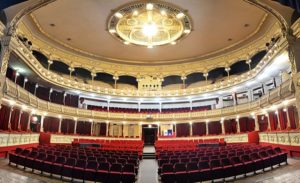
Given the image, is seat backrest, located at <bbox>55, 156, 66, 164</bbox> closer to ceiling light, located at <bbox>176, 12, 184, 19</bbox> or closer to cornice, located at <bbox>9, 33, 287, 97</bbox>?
cornice, located at <bbox>9, 33, 287, 97</bbox>

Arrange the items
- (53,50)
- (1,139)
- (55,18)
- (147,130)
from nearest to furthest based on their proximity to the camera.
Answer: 1. (1,139)
2. (55,18)
3. (53,50)
4. (147,130)

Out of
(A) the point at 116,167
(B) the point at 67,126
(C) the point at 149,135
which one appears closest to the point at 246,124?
(C) the point at 149,135

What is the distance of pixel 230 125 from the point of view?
2294 cm

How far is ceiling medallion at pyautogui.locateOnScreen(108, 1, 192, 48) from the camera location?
1608 cm

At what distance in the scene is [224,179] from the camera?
6.54 m

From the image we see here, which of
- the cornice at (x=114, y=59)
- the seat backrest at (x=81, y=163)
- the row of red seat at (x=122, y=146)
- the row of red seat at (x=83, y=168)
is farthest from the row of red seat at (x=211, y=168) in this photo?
the cornice at (x=114, y=59)

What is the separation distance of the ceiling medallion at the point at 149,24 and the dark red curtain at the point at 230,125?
11.0 meters

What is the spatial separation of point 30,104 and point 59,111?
503cm

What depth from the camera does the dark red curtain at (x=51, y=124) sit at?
20500 millimetres

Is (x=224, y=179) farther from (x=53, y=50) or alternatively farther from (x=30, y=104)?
(x=53, y=50)

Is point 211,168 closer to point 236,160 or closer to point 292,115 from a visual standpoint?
point 236,160

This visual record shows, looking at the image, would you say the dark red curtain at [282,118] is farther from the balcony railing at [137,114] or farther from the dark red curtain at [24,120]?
the dark red curtain at [24,120]

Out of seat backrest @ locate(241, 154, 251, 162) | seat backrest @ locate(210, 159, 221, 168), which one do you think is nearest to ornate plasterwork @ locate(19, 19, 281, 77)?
seat backrest @ locate(241, 154, 251, 162)

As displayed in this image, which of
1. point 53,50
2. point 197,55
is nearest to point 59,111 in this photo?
point 53,50
